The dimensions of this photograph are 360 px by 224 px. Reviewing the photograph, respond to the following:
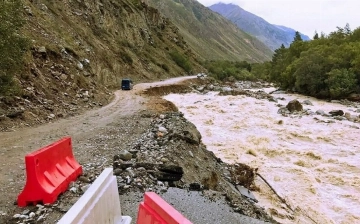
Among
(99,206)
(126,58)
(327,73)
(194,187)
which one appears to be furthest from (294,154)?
(126,58)

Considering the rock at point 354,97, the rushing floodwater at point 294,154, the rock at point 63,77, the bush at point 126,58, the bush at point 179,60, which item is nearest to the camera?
the rushing floodwater at point 294,154

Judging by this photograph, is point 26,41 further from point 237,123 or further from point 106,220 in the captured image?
point 237,123

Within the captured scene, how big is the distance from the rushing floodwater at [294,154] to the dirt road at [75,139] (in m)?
4.09

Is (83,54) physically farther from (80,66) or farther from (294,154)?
(294,154)

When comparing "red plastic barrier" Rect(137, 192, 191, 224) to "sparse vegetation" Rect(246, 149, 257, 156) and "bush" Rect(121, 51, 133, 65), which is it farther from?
"bush" Rect(121, 51, 133, 65)

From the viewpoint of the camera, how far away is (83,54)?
89.9 feet

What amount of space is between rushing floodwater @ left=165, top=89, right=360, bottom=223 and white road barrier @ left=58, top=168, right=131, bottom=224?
579cm

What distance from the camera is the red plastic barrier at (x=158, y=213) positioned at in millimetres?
2696

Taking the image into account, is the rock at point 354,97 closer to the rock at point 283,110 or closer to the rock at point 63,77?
the rock at point 283,110

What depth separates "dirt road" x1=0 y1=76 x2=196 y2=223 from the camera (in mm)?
6318

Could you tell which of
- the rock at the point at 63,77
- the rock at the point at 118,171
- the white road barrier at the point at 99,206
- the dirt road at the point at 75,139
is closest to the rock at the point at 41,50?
the rock at the point at 63,77

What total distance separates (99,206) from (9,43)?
8667 millimetres

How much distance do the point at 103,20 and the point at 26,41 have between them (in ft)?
96.5

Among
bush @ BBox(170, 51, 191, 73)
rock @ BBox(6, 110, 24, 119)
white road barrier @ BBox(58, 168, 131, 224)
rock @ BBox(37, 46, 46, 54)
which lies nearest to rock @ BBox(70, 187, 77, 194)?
white road barrier @ BBox(58, 168, 131, 224)
